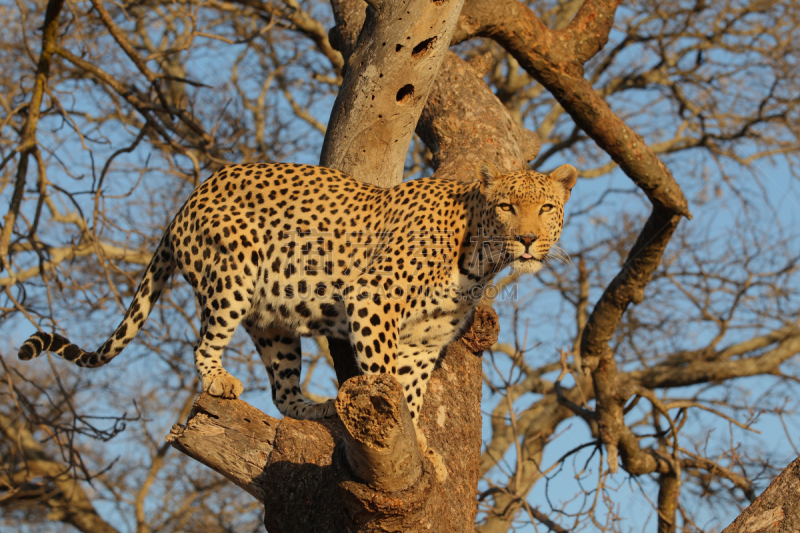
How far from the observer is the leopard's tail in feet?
18.9

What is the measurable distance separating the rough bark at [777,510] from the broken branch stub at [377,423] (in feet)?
4.97

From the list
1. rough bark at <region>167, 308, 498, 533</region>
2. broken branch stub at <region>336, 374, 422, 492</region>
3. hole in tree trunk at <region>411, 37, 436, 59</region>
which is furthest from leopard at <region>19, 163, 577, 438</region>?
broken branch stub at <region>336, 374, 422, 492</region>

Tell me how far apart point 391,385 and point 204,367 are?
268 centimetres

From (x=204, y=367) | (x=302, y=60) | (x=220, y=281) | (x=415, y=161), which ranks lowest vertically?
(x=204, y=367)

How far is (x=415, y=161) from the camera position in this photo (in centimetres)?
1477

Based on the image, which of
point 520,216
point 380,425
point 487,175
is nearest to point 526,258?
point 520,216

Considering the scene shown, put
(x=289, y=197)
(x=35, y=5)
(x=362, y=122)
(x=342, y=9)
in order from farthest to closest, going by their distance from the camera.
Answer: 1. (x=35, y=5)
2. (x=342, y=9)
3. (x=362, y=122)
4. (x=289, y=197)

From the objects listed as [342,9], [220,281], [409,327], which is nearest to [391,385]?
[409,327]

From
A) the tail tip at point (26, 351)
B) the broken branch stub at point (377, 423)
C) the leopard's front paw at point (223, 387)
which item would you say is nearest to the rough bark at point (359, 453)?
the broken branch stub at point (377, 423)

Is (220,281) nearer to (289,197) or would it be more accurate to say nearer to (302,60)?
(289,197)

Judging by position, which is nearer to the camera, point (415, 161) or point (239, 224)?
point (239, 224)

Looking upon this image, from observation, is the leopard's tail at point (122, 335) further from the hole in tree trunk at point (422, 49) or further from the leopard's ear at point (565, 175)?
the leopard's ear at point (565, 175)

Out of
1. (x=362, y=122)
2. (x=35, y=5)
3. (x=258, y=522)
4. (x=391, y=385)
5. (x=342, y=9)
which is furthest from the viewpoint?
(x=258, y=522)

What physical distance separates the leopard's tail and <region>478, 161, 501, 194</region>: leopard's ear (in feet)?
8.95
